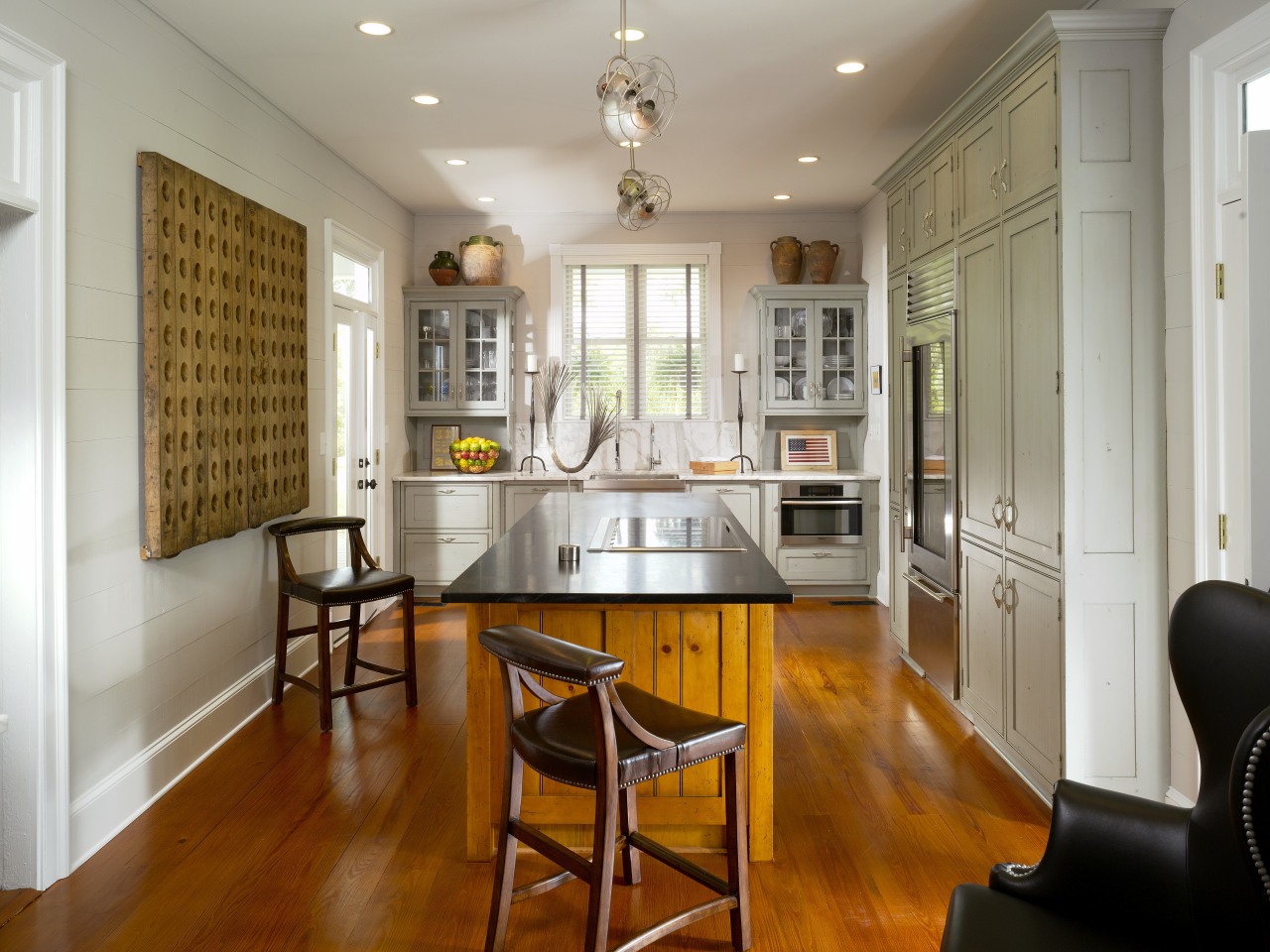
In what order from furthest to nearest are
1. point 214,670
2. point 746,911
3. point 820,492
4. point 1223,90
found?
point 820,492
point 214,670
point 1223,90
point 746,911

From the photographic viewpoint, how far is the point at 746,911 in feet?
7.58

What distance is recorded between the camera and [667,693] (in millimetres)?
2803

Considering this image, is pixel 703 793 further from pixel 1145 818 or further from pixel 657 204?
pixel 657 204

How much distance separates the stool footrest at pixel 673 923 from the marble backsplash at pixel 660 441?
5058 mm

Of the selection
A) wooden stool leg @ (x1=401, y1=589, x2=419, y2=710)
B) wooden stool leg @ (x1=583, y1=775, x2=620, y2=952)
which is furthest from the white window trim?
wooden stool leg @ (x1=583, y1=775, x2=620, y2=952)

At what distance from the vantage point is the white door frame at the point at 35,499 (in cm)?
267

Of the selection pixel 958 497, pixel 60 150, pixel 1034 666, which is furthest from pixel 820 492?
pixel 60 150

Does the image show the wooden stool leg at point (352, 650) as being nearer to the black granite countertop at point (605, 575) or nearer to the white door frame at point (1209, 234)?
the black granite countertop at point (605, 575)

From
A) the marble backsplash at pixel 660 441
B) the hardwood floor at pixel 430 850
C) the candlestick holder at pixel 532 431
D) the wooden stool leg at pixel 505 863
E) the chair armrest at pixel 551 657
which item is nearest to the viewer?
the chair armrest at pixel 551 657

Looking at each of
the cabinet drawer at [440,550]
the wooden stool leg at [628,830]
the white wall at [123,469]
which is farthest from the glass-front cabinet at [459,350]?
the wooden stool leg at [628,830]

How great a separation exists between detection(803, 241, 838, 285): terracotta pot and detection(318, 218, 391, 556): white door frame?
3.02 meters

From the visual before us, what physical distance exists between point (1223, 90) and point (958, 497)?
5.85 feet

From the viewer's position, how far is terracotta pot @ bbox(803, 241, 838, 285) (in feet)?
22.6

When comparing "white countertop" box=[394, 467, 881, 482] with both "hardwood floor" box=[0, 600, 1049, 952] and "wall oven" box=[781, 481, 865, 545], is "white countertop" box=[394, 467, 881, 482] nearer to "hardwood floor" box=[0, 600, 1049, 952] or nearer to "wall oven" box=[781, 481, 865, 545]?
"wall oven" box=[781, 481, 865, 545]
